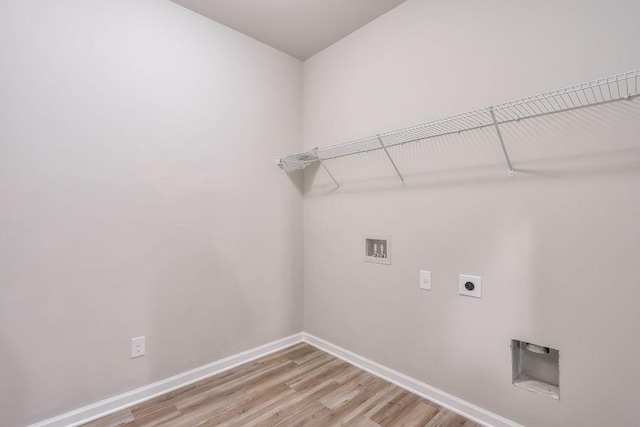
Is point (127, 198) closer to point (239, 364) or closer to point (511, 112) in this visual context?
point (239, 364)

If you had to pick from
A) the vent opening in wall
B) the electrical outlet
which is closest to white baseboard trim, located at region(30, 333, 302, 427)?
the electrical outlet

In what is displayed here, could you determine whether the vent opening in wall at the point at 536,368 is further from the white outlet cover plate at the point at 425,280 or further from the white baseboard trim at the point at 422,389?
the white outlet cover plate at the point at 425,280

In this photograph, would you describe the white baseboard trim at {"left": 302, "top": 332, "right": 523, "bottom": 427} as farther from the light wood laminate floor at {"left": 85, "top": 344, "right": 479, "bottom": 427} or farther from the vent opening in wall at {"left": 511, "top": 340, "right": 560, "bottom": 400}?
the vent opening in wall at {"left": 511, "top": 340, "right": 560, "bottom": 400}

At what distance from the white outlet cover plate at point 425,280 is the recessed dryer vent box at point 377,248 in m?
0.24

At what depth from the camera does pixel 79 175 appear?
1.65 meters

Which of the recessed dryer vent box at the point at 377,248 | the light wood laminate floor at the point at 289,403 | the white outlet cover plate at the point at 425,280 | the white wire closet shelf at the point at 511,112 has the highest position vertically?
the white wire closet shelf at the point at 511,112

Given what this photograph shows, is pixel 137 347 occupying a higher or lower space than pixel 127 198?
lower

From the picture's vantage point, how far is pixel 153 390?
1873 mm

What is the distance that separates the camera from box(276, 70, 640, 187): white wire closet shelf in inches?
47.6

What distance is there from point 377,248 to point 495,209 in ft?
2.67

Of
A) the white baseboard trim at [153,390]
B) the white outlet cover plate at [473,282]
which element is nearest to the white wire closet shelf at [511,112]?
the white outlet cover plate at [473,282]

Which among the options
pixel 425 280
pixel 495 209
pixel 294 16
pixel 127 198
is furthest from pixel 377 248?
pixel 294 16

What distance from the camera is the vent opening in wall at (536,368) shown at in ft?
4.78

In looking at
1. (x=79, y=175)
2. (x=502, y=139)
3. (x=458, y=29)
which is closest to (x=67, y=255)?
(x=79, y=175)
